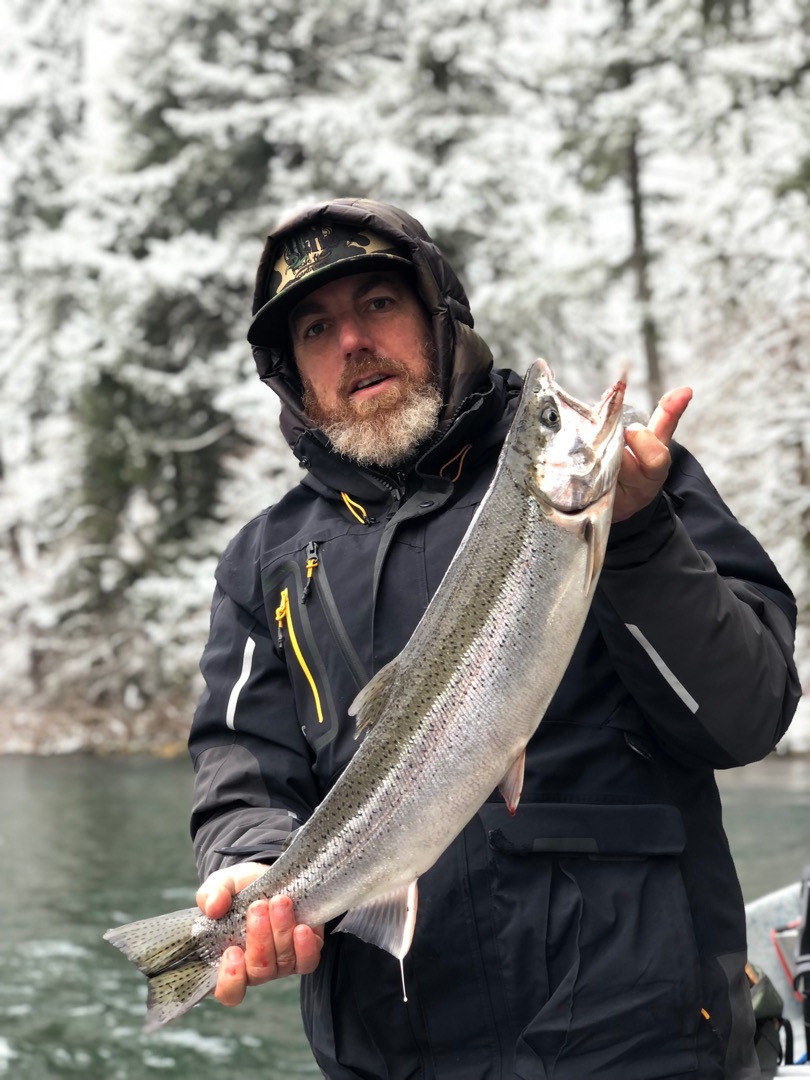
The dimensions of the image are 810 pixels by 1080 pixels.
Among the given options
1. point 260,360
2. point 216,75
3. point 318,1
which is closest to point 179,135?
point 216,75

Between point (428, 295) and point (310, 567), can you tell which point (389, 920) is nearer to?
point (310, 567)

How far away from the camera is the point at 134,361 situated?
2411 centimetres

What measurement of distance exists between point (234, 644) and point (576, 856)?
0.98 meters

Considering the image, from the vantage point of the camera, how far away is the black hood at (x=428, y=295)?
3035mm

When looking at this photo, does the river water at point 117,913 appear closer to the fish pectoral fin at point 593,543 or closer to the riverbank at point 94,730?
the riverbank at point 94,730

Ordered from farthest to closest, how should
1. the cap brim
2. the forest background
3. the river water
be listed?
the forest background
the river water
the cap brim

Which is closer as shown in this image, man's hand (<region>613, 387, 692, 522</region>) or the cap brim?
man's hand (<region>613, 387, 692, 522</region>)

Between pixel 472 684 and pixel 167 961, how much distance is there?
0.89 m

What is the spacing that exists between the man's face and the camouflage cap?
6cm

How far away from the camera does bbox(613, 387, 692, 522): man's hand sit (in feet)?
7.32

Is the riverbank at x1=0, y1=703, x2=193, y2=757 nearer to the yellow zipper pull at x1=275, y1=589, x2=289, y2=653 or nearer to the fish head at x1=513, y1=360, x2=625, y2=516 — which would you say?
the yellow zipper pull at x1=275, y1=589, x2=289, y2=653

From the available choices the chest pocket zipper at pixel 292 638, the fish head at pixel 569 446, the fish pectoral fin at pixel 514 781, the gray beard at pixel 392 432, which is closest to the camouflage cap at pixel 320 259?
the gray beard at pixel 392 432

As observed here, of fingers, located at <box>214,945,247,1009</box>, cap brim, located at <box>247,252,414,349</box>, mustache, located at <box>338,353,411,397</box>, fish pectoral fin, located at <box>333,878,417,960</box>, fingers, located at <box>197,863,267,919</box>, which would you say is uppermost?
cap brim, located at <box>247,252,414,349</box>

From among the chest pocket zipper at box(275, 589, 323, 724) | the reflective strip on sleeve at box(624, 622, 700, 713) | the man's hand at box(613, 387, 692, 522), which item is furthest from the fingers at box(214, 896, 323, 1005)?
the man's hand at box(613, 387, 692, 522)
